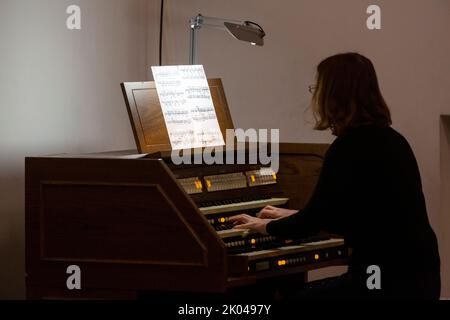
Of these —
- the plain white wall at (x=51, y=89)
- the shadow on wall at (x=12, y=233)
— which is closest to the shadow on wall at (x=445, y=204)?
the plain white wall at (x=51, y=89)

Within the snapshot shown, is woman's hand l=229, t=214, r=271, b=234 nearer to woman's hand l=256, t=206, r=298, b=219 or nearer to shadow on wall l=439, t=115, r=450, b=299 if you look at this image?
woman's hand l=256, t=206, r=298, b=219

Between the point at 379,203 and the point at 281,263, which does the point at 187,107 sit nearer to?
the point at 281,263

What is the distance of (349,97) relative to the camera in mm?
2965

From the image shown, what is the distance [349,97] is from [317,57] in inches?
73.4

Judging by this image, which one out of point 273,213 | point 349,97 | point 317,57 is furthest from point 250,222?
point 317,57

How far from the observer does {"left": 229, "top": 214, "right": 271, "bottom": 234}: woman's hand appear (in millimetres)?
3174

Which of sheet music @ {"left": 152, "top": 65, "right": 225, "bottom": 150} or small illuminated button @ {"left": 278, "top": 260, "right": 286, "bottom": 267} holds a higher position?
sheet music @ {"left": 152, "top": 65, "right": 225, "bottom": 150}

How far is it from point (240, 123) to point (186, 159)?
156cm

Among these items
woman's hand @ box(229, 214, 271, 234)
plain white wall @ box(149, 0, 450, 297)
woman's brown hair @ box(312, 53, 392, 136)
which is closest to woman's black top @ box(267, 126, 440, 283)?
woman's brown hair @ box(312, 53, 392, 136)

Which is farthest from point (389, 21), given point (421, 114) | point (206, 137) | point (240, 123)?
point (206, 137)

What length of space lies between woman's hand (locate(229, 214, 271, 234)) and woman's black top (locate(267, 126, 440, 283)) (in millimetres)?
318

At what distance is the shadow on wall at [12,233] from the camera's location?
11.6 ft

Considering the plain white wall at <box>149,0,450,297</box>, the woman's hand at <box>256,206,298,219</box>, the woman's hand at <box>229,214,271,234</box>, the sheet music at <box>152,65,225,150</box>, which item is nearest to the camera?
the woman's hand at <box>229,214,271,234</box>

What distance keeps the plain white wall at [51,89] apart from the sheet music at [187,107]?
0.54 metres
